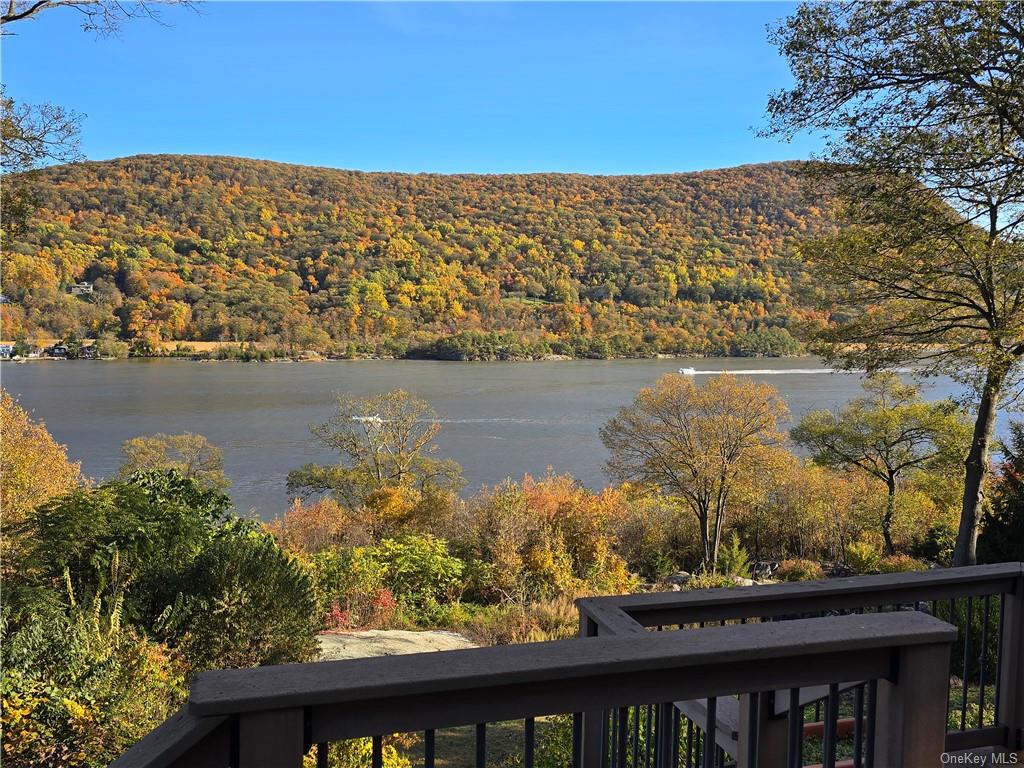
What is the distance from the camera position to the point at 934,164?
24.3 feet

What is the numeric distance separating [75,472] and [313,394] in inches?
1448

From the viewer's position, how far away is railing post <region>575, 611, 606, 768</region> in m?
1.40

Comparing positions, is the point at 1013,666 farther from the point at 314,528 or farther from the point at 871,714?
the point at 314,528

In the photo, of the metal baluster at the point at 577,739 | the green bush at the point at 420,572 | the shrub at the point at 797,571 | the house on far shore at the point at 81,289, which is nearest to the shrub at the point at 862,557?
the shrub at the point at 797,571

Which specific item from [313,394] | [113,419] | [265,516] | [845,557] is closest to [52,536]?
[845,557]

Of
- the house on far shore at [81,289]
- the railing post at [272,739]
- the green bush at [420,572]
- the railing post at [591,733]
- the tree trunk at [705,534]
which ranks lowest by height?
the tree trunk at [705,534]

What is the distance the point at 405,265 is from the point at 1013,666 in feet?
268

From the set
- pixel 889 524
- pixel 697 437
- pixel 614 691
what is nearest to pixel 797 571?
pixel 889 524

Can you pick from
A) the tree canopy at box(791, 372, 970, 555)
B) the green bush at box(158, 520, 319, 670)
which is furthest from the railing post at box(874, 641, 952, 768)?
the tree canopy at box(791, 372, 970, 555)

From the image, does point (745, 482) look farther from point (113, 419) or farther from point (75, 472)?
point (113, 419)

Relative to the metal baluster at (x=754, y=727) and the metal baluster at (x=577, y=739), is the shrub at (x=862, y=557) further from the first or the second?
the metal baluster at (x=577, y=739)

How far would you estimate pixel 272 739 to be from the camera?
0.91 meters

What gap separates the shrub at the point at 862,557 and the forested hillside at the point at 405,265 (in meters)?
39.5

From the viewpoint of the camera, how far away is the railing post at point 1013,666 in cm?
217
